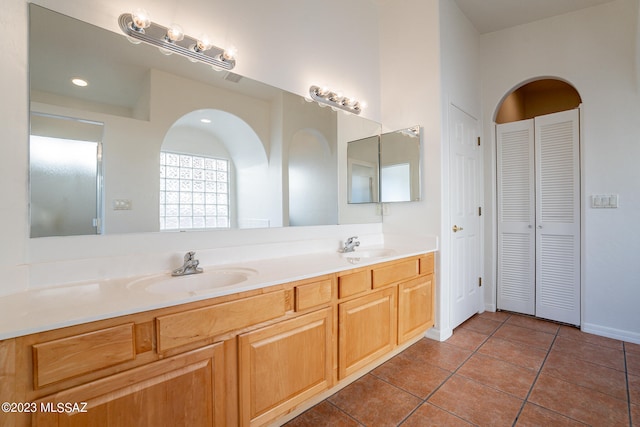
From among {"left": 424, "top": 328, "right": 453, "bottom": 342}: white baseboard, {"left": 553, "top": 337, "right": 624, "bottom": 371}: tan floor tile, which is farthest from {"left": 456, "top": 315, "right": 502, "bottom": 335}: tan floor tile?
{"left": 553, "top": 337, "right": 624, "bottom": 371}: tan floor tile

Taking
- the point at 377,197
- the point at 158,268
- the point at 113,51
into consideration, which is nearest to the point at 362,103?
the point at 377,197

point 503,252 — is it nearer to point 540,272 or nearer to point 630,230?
Result: point 540,272

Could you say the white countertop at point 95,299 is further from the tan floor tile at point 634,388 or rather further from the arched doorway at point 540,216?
the arched doorway at point 540,216

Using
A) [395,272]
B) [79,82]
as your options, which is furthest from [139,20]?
[395,272]

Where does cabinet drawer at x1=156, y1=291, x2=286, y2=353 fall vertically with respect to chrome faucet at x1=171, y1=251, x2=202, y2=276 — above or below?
below

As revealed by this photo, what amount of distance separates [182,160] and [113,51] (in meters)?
0.57

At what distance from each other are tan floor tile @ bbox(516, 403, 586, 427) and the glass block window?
1.90 meters

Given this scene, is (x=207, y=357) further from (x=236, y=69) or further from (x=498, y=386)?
(x=498, y=386)

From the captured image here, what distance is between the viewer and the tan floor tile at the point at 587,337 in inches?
91.1

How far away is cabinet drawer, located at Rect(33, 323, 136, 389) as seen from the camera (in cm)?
81

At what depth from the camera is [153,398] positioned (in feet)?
3.23

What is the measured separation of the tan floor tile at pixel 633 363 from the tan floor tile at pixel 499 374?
653 mm

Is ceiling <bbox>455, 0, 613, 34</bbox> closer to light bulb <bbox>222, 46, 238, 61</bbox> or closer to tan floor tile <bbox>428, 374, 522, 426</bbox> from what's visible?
light bulb <bbox>222, 46, 238, 61</bbox>

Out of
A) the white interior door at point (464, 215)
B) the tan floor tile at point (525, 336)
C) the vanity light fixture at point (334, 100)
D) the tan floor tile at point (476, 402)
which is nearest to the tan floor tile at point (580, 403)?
the tan floor tile at point (476, 402)
